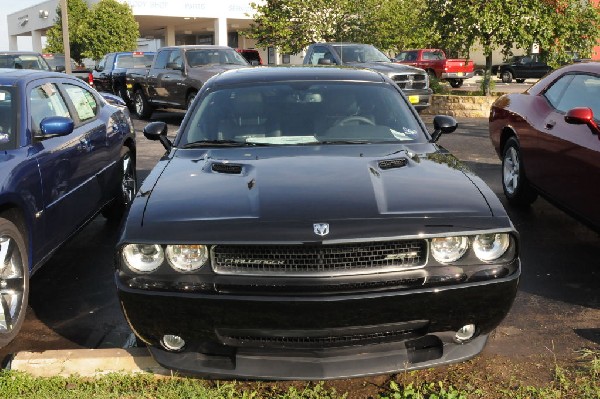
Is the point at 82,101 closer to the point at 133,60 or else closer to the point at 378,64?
the point at 378,64

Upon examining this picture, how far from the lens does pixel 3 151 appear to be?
423 cm

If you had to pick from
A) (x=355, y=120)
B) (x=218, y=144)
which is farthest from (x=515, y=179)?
(x=218, y=144)

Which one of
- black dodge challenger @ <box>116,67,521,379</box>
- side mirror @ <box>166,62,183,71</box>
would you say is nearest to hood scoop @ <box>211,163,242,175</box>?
black dodge challenger @ <box>116,67,521,379</box>

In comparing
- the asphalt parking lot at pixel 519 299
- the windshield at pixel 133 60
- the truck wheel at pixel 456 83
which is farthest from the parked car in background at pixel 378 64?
the truck wheel at pixel 456 83

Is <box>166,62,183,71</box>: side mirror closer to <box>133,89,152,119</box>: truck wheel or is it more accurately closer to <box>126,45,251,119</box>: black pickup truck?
<box>126,45,251,119</box>: black pickup truck

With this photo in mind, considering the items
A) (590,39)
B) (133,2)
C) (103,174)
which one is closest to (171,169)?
(103,174)

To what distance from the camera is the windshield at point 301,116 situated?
440 cm

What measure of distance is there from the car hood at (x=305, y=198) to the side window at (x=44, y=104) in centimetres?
143

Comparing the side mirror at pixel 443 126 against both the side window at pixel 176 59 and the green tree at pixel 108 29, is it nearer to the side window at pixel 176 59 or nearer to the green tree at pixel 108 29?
the side window at pixel 176 59

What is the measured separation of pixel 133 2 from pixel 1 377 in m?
42.5

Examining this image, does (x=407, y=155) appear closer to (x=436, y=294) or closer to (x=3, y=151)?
(x=436, y=294)

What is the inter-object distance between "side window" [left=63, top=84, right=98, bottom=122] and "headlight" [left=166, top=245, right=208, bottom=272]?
3.15 meters

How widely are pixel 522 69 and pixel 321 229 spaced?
31646 mm

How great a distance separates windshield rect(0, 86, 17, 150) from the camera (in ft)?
14.4
